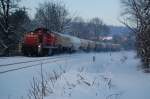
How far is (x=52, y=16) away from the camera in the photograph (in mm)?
72312

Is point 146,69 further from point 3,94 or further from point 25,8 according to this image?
point 25,8

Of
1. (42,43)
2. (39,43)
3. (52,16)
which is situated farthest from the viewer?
(52,16)

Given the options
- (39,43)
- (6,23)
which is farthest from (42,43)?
(6,23)

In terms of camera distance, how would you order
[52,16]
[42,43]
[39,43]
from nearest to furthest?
[39,43]
[42,43]
[52,16]

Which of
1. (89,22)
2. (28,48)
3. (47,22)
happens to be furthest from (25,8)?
(89,22)

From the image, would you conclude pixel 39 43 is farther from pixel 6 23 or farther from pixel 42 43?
pixel 6 23

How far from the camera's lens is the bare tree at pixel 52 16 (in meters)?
70.8

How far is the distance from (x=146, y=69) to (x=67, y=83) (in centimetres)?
1382

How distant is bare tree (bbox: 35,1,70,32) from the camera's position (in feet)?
232

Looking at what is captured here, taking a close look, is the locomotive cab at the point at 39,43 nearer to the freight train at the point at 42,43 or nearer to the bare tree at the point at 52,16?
the freight train at the point at 42,43

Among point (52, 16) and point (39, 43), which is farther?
point (52, 16)

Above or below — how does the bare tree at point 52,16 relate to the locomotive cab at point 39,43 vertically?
above

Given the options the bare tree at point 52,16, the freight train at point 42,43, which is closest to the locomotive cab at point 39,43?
the freight train at point 42,43

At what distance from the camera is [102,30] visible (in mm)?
131875
